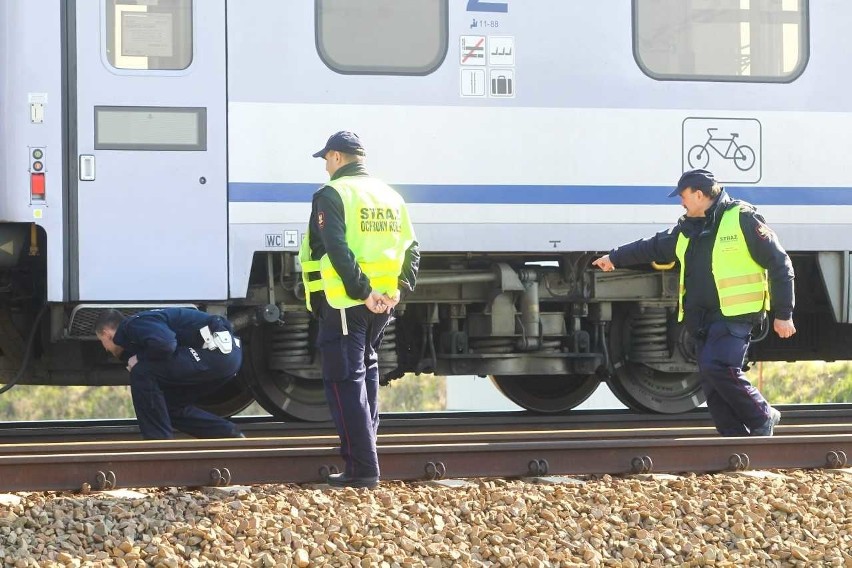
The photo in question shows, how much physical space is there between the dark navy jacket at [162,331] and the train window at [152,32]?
1566 mm

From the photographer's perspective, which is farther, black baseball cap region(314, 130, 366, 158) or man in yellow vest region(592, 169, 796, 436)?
man in yellow vest region(592, 169, 796, 436)

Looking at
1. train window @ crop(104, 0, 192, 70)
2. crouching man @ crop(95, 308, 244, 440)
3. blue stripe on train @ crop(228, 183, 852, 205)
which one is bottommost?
crouching man @ crop(95, 308, 244, 440)

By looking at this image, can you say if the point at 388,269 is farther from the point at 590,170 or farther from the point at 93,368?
the point at 93,368

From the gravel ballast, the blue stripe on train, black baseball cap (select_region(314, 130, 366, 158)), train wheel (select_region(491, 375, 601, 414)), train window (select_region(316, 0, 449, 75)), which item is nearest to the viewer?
the gravel ballast

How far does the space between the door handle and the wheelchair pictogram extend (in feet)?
13.0

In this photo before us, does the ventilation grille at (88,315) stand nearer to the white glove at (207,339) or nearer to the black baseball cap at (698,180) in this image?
the white glove at (207,339)

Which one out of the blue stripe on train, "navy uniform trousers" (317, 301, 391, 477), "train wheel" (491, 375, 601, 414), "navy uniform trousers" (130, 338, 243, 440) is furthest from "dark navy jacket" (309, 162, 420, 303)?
"train wheel" (491, 375, 601, 414)

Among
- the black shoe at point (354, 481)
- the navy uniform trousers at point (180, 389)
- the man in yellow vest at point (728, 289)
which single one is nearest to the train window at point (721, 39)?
the man in yellow vest at point (728, 289)

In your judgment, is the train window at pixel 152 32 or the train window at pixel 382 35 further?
the train window at pixel 382 35

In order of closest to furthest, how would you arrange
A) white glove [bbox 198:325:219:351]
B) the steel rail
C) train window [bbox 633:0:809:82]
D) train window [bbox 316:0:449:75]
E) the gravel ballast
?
the gravel ballast
the steel rail
white glove [bbox 198:325:219:351]
train window [bbox 316:0:449:75]
train window [bbox 633:0:809:82]

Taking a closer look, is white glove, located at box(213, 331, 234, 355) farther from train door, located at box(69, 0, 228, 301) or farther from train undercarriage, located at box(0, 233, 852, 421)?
train undercarriage, located at box(0, 233, 852, 421)

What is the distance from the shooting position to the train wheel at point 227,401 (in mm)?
9703

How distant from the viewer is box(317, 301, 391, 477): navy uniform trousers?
611 cm

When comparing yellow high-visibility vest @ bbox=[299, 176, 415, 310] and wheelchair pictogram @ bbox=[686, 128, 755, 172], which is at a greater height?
wheelchair pictogram @ bbox=[686, 128, 755, 172]
